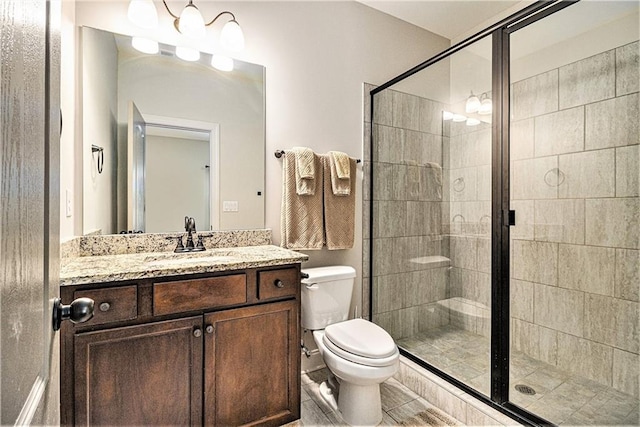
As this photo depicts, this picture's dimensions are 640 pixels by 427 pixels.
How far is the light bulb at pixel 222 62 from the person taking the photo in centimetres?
185

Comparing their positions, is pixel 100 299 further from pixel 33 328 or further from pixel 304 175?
pixel 304 175

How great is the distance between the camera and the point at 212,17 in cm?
182

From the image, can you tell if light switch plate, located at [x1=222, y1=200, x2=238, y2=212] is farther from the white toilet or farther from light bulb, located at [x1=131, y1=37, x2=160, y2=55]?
light bulb, located at [x1=131, y1=37, x2=160, y2=55]

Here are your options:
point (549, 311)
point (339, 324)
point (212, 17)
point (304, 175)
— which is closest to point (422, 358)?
point (339, 324)

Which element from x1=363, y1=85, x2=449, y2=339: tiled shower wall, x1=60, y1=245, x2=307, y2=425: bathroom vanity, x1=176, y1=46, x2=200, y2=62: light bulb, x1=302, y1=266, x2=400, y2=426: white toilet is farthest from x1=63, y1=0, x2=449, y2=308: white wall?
x1=60, y1=245, x2=307, y2=425: bathroom vanity

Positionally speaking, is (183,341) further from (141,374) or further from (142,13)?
(142,13)

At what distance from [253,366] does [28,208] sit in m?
1.25

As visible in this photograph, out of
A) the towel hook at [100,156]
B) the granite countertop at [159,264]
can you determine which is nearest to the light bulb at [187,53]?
the towel hook at [100,156]

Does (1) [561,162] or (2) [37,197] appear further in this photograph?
(1) [561,162]

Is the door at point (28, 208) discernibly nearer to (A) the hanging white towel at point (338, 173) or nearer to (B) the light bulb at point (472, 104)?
(A) the hanging white towel at point (338, 173)

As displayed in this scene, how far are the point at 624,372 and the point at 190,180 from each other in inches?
102

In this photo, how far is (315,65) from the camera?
84.9 inches

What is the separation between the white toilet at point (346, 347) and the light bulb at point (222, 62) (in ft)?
4.30

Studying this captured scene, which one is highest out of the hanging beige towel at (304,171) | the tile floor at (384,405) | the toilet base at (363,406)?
the hanging beige towel at (304,171)
